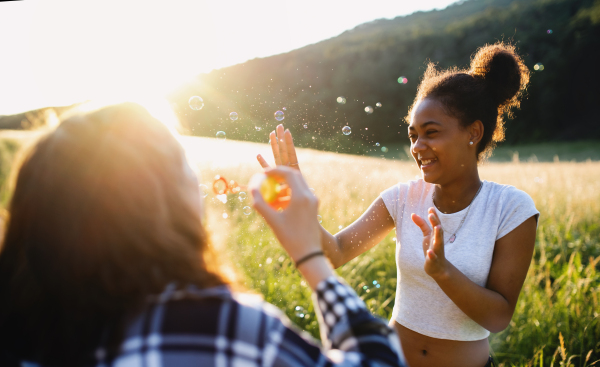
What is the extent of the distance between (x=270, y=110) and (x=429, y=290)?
7.53 feet

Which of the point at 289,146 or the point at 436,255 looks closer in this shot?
the point at 436,255

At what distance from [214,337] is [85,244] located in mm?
360

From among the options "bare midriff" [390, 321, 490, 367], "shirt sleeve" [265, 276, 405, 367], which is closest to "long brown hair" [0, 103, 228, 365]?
"shirt sleeve" [265, 276, 405, 367]

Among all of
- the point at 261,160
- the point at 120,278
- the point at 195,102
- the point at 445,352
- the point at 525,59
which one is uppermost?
the point at 525,59

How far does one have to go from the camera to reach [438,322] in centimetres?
192

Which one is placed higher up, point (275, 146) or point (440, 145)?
point (275, 146)

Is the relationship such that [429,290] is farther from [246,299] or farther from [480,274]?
[246,299]

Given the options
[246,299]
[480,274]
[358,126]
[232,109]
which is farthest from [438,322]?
[358,126]

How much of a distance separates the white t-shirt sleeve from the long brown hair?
4.86 feet

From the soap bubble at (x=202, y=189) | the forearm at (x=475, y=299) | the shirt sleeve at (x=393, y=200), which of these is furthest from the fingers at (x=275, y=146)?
the forearm at (x=475, y=299)

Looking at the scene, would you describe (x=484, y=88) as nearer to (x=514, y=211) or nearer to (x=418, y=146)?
(x=418, y=146)

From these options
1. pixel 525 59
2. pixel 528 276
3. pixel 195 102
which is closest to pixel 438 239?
pixel 195 102

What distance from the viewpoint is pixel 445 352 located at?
1.91 m

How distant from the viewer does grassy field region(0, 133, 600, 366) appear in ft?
10.1
